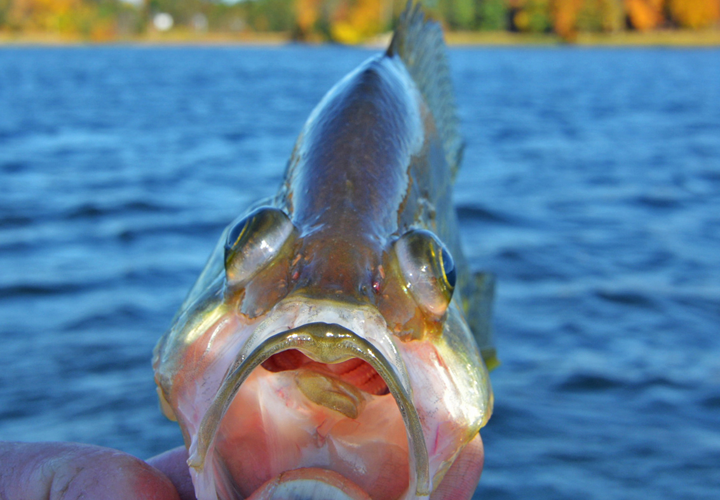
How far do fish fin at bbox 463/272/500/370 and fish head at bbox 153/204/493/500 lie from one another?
98 centimetres

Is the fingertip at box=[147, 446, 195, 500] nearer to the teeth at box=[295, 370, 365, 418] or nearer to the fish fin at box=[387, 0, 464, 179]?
the teeth at box=[295, 370, 365, 418]

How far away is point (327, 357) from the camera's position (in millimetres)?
1096

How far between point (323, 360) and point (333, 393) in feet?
0.63

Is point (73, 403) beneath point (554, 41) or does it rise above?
above

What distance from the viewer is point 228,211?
440 inches

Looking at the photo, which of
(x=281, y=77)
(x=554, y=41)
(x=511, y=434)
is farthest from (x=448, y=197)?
(x=554, y=41)

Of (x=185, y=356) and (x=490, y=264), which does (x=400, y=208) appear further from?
(x=490, y=264)

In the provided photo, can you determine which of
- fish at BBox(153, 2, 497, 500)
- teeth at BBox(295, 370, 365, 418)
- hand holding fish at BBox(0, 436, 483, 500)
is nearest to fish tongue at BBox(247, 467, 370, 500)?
fish at BBox(153, 2, 497, 500)

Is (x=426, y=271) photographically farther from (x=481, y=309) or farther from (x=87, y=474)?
(x=481, y=309)

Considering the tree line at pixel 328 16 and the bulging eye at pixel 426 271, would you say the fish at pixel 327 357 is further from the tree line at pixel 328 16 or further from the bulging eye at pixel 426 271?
the tree line at pixel 328 16

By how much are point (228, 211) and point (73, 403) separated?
5.87 m

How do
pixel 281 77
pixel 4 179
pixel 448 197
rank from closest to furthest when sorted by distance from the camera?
1. pixel 448 197
2. pixel 4 179
3. pixel 281 77

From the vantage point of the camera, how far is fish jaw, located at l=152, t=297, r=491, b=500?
1.19 meters

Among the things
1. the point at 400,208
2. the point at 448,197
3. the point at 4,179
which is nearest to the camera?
the point at 400,208
